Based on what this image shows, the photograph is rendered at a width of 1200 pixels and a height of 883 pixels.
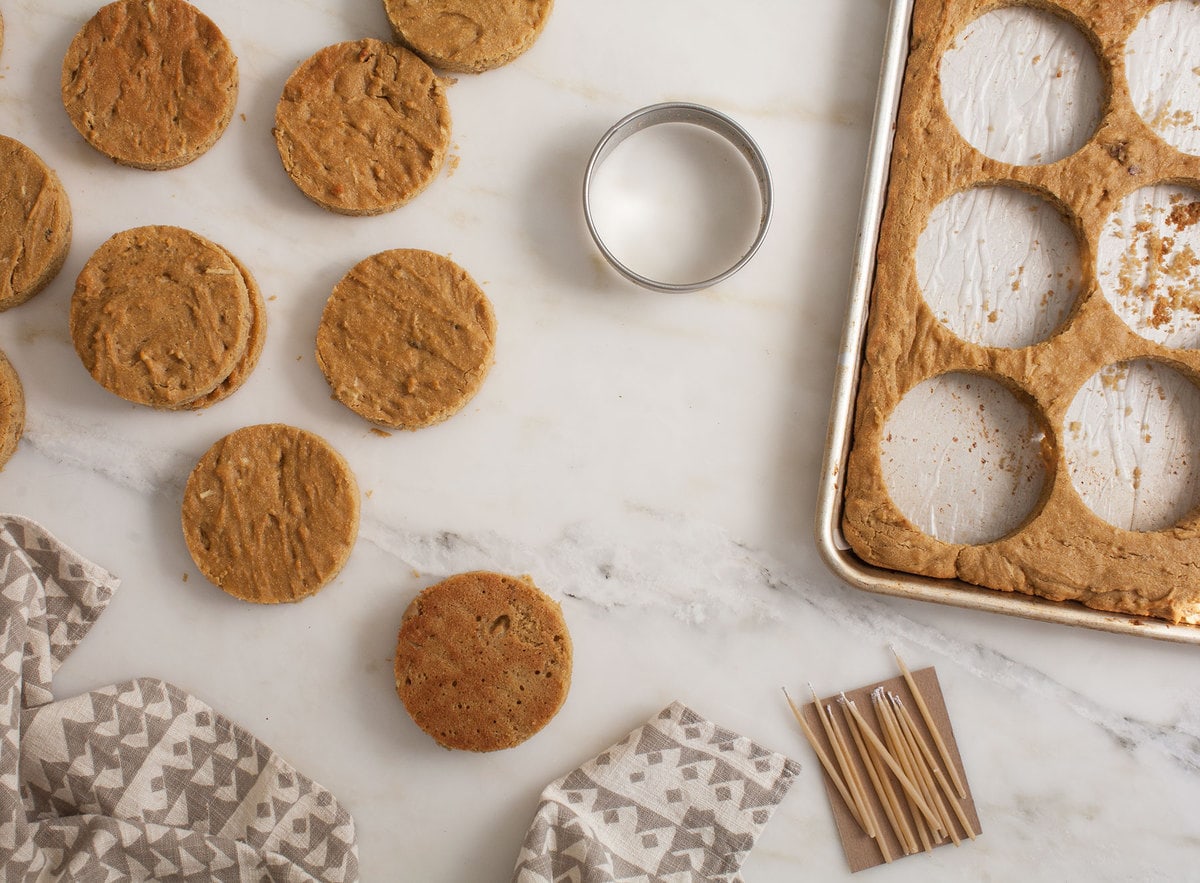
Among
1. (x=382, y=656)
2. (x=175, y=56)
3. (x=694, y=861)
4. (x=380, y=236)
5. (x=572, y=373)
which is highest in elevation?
(x=175, y=56)

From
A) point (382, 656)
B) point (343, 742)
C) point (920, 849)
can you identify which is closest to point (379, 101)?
point (382, 656)

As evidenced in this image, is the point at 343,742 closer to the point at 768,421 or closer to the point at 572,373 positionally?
the point at 572,373

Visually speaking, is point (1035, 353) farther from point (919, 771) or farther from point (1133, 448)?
point (919, 771)

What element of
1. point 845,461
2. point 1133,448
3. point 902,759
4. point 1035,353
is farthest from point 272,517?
point 1133,448

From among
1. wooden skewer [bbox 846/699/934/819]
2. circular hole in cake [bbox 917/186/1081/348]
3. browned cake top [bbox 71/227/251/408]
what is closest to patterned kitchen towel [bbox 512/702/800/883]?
wooden skewer [bbox 846/699/934/819]

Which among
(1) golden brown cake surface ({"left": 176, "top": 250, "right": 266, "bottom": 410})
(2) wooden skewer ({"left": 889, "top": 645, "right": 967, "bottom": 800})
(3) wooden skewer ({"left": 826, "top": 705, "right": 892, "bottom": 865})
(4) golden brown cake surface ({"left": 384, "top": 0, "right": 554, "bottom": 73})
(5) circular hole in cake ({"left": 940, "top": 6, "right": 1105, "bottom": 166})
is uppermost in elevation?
(5) circular hole in cake ({"left": 940, "top": 6, "right": 1105, "bottom": 166})

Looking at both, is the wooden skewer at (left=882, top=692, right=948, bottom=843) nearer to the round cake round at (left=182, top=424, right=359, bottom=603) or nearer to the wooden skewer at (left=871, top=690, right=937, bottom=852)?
the wooden skewer at (left=871, top=690, right=937, bottom=852)
